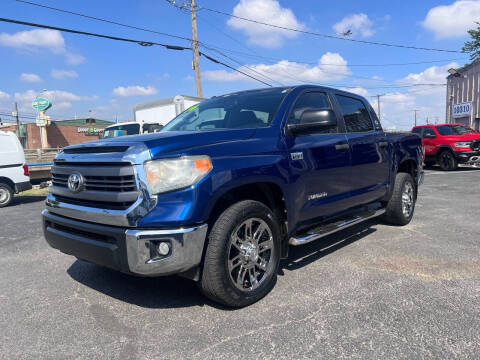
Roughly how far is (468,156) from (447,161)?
86cm

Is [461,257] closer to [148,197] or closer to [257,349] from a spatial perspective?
[257,349]

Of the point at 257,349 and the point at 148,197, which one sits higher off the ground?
the point at 148,197

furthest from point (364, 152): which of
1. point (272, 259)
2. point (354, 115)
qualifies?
point (272, 259)

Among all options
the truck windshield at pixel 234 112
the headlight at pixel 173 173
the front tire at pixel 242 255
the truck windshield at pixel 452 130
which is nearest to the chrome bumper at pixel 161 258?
the front tire at pixel 242 255

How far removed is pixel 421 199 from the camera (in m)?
7.90

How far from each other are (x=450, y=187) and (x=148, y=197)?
30.9ft

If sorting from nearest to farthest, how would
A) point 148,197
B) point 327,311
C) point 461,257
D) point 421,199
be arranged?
point 148,197, point 327,311, point 461,257, point 421,199

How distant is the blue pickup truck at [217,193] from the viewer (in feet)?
8.26

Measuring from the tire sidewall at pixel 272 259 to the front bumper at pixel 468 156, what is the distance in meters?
13.3

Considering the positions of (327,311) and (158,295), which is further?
(158,295)

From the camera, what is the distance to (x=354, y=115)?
4.61 m

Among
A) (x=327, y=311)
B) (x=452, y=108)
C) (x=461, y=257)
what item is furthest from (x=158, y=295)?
(x=452, y=108)

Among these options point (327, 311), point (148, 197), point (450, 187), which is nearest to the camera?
point (148, 197)

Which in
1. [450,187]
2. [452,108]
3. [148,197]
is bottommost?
[450,187]
